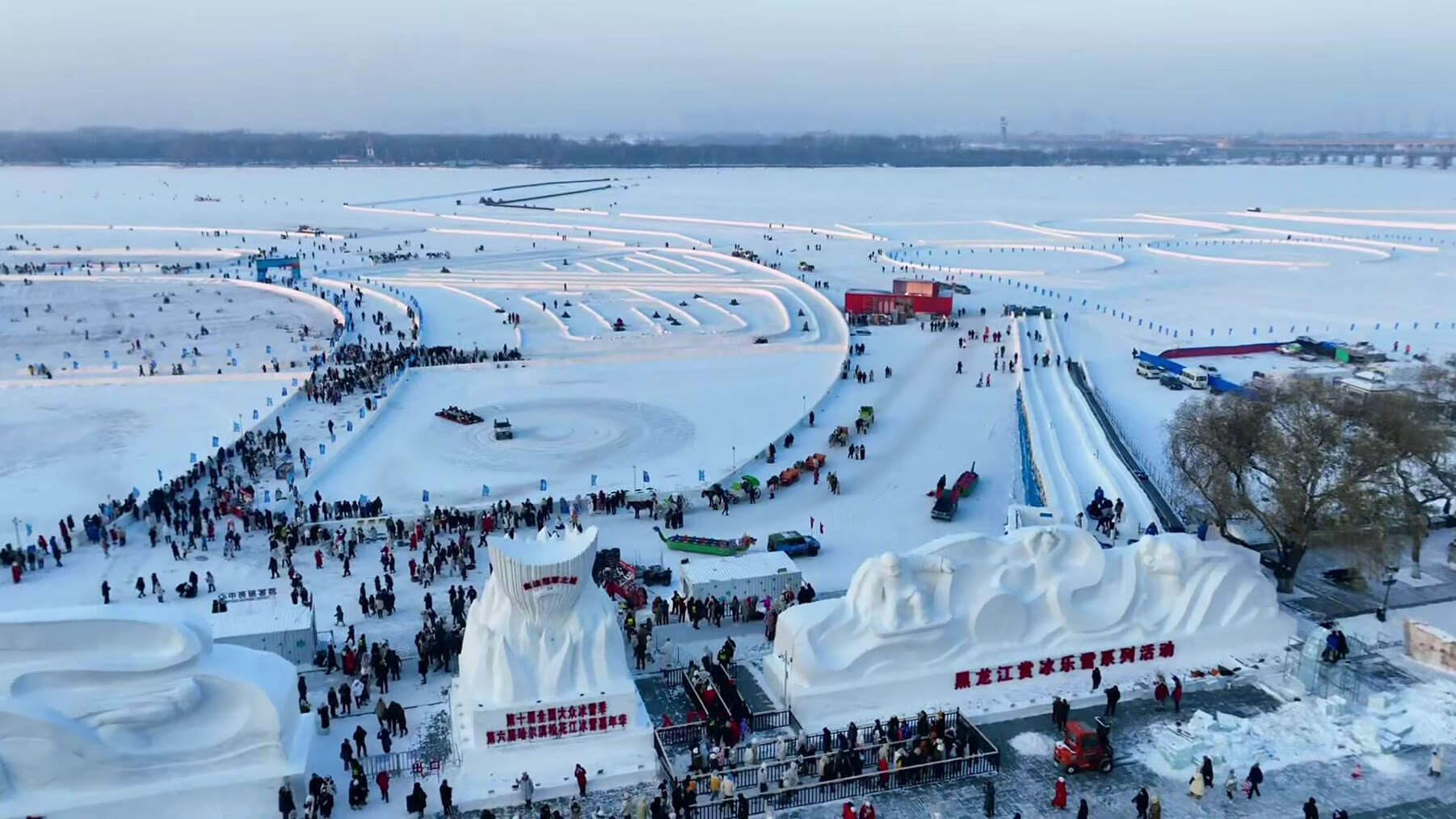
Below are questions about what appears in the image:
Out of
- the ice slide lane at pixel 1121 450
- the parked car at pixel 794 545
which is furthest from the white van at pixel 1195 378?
the parked car at pixel 794 545

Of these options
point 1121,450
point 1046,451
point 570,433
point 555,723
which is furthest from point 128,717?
point 1121,450

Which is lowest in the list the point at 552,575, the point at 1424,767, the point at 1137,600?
the point at 1424,767

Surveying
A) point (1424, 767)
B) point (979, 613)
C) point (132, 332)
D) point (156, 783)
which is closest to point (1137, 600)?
point (979, 613)

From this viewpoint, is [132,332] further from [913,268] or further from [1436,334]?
[1436,334]

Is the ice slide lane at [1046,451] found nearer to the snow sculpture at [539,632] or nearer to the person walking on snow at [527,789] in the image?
the snow sculpture at [539,632]

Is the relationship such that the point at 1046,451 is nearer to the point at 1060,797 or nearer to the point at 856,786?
the point at 1060,797

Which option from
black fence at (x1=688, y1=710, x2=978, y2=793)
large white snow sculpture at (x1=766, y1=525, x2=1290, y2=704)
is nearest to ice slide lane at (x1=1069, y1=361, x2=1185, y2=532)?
large white snow sculpture at (x1=766, y1=525, x2=1290, y2=704)
